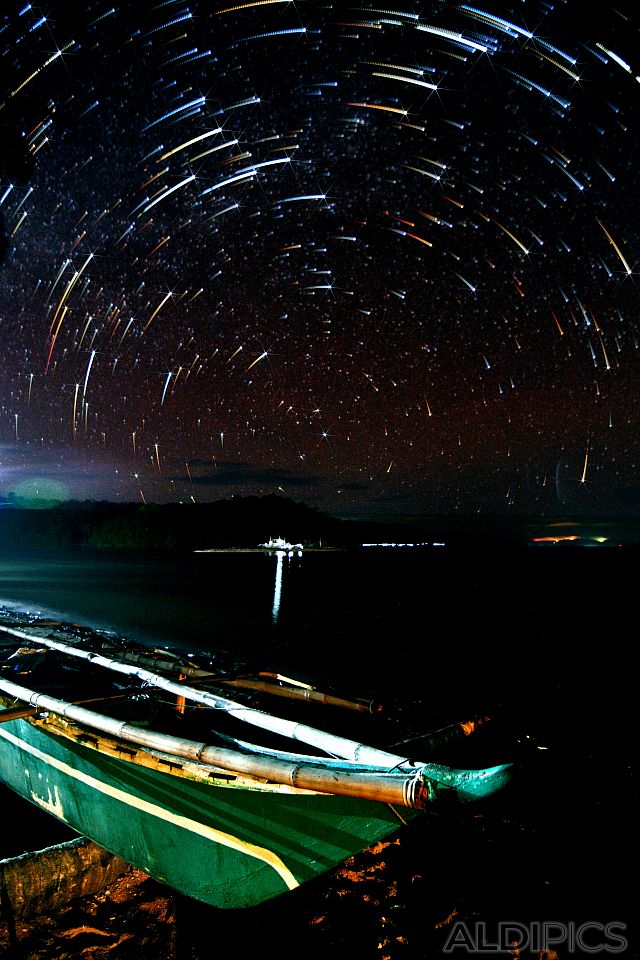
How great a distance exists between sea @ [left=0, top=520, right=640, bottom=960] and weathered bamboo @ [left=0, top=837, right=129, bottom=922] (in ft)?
5.63

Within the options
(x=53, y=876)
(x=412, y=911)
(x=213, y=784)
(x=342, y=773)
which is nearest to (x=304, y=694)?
(x=412, y=911)

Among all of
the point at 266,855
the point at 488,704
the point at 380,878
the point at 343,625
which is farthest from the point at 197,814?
the point at 343,625

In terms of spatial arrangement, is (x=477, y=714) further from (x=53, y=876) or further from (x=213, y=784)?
(x=53, y=876)

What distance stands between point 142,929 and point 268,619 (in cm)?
3719

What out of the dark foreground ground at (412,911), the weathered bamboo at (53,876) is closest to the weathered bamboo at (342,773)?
the dark foreground ground at (412,911)

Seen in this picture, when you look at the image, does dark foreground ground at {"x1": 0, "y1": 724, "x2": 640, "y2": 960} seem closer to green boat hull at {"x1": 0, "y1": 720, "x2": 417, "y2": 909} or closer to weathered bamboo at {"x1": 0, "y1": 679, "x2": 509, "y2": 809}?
weathered bamboo at {"x1": 0, "y1": 679, "x2": 509, "y2": 809}

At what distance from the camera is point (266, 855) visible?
5.70 m

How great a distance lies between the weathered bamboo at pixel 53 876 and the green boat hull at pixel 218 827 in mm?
232

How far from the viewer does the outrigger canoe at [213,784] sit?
4.89 metres

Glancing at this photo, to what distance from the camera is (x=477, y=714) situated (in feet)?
25.1

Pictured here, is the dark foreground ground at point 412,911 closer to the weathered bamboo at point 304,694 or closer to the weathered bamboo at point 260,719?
the weathered bamboo at point 260,719

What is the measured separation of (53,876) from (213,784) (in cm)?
250

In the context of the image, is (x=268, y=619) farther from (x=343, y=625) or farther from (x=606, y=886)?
(x=606, y=886)

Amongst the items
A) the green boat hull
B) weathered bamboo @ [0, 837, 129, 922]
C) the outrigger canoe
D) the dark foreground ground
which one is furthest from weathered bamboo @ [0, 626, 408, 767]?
weathered bamboo @ [0, 837, 129, 922]
